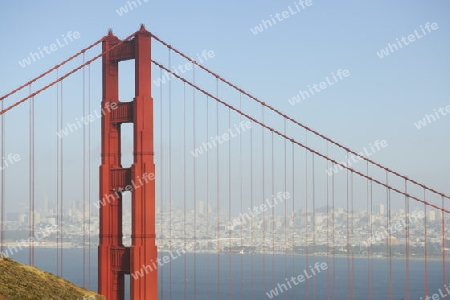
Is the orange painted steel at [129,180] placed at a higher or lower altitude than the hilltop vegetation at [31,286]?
higher

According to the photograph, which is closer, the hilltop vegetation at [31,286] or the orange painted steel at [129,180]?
the hilltop vegetation at [31,286]

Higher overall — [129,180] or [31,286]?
[129,180]

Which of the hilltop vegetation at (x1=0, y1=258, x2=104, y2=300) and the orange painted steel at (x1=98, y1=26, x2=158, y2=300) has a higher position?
the orange painted steel at (x1=98, y1=26, x2=158, y2=300)

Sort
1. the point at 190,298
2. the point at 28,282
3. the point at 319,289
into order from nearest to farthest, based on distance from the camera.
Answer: the point at 28,282 → the point at 190,298 → the point at 319,289

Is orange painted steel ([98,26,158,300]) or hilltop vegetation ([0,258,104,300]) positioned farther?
orange painted steel ([98,26,158,300])

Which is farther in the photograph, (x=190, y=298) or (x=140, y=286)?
(x=190, y=298)

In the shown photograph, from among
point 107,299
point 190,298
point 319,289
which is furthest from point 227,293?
point 107,299

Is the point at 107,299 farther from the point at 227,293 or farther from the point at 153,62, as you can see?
the point at 227,293

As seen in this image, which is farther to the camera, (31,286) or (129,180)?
(129,180)
